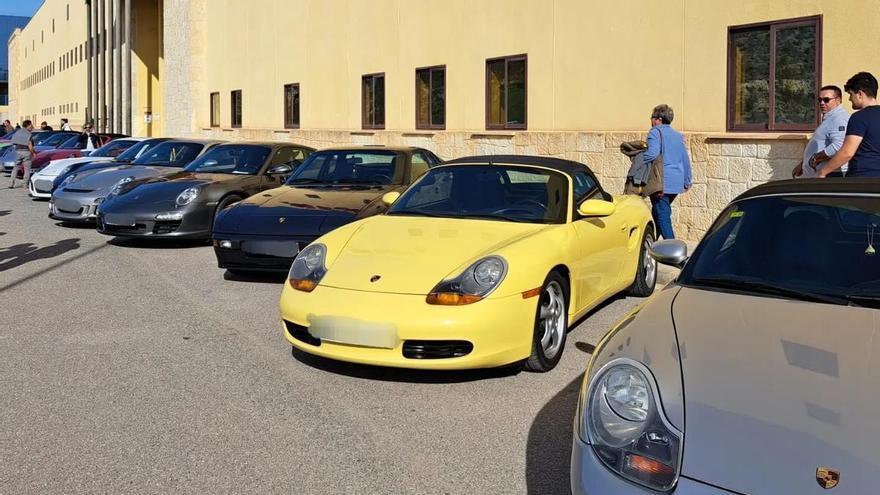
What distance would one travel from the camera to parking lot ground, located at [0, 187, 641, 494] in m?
3.73

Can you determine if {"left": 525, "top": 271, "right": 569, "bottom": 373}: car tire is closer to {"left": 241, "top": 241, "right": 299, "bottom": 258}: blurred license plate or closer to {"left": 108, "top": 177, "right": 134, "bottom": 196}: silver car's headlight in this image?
{"left": 241, "top": 241, "right": 299, "bottom": 258}: blurred license plate

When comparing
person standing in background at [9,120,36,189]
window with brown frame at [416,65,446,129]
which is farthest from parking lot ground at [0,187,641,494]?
person standing in background at [9,120,36,189]

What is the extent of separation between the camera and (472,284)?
4.91 m

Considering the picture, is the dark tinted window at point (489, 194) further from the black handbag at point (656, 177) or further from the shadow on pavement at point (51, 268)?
the shadow on pavement at point (51, 268)

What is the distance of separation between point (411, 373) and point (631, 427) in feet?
8.78

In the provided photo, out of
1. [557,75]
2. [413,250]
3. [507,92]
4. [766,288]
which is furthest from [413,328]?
[507,92]

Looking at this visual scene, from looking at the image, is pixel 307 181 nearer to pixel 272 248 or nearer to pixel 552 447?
pixel 272 248

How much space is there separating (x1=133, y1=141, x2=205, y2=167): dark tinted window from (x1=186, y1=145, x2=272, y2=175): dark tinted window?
1.52m

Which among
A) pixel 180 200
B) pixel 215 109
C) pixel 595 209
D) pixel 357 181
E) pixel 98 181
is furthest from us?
pixel 215 109

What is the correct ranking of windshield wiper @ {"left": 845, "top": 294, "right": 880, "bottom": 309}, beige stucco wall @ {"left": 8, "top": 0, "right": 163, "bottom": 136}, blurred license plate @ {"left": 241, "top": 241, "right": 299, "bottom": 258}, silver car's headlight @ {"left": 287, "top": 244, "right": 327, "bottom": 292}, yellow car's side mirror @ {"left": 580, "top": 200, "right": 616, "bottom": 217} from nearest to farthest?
windshield wiper @ {"left": 845, "top": 294, "right": 880, "bottom": 309} < silver car's headlight @ {"left": 287, "top": 244, "right": 327, "bottom": 292} < yellow car's side mirror @ {"left": 580, "top": 200, "right": 616, "bottom": 217} < blurred license plate @ {"left": 241, "top": 241, "right": 299, "bottom": 258} < beige stucco wall @ {"left": 8, "top": 0, "right": 163, "bottom": 136}

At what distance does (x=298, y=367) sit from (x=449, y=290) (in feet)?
3.88

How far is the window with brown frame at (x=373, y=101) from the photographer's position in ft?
60.4

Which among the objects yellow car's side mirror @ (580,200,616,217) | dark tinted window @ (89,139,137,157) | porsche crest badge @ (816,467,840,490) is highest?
dark tinted window @ (89,139,137,157)

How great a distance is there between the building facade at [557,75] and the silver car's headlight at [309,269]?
6.21m
